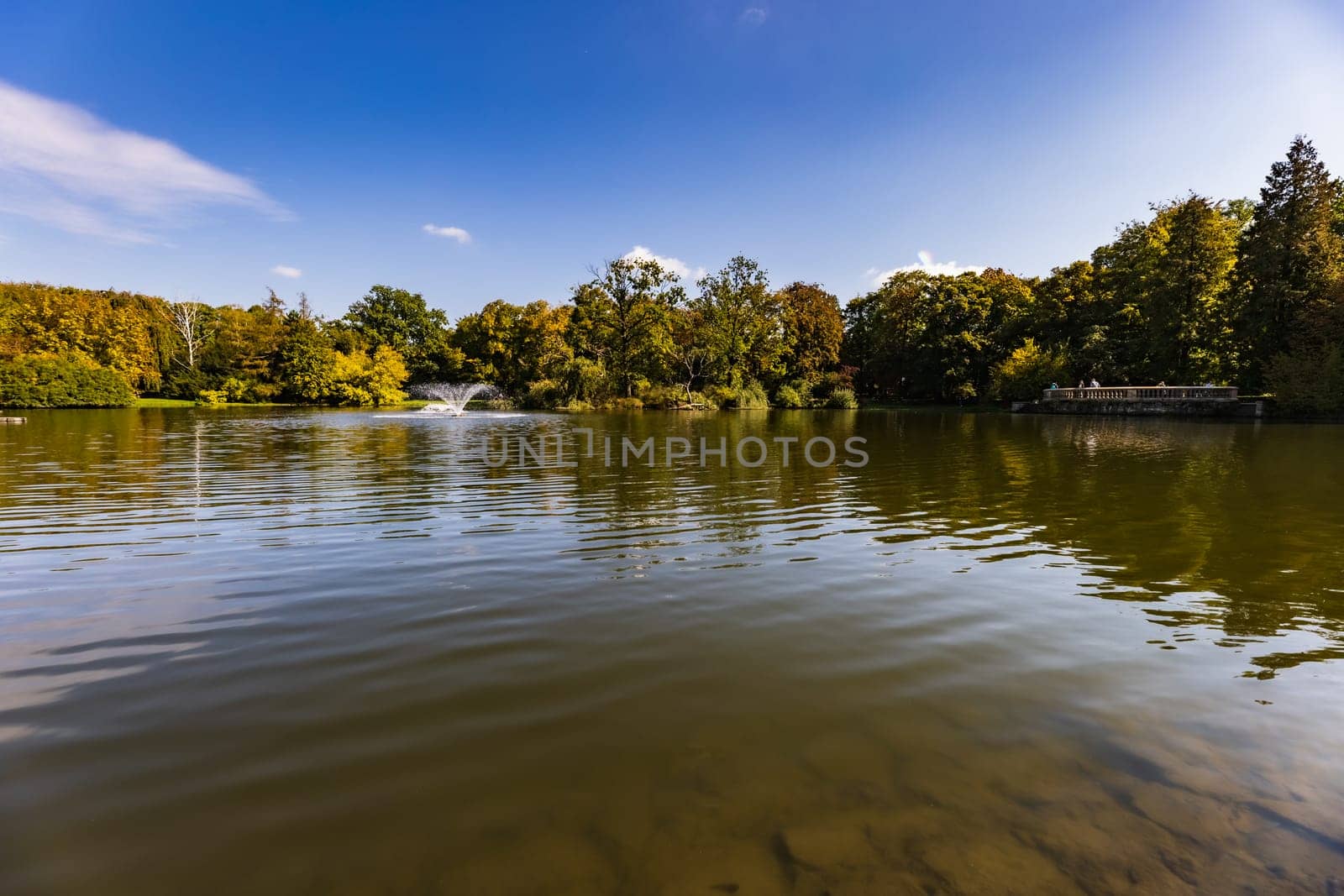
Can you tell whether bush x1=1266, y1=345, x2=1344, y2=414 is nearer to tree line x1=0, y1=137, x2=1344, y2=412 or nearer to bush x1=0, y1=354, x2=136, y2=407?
tree line x1=0, y1=137, x2=1344, y2=412

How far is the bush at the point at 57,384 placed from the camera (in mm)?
44125

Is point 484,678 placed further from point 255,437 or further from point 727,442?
point 255,437

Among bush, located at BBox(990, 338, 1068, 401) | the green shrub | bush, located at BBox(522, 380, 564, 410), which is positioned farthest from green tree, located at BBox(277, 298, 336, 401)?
bush, located at BBox(990, 338, 1068, 401)

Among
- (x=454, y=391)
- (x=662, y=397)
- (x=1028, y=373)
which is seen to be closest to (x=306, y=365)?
(x=454, y=391)

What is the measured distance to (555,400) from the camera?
2124 inches

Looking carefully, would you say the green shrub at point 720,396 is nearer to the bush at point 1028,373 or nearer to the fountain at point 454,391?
the fountain at point 454,391

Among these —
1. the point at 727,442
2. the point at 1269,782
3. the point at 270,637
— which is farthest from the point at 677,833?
the point at 727,442

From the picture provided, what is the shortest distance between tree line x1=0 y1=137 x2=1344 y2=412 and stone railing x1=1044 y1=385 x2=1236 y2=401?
2311 millimetres

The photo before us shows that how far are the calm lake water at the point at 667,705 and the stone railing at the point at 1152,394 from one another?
116 feet

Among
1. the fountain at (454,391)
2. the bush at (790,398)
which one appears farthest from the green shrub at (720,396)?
the fountain at (454,391)

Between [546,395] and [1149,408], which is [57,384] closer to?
[546,395]

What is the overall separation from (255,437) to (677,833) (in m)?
25.1

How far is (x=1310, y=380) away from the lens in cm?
3256

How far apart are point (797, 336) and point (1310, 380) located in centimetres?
4118
